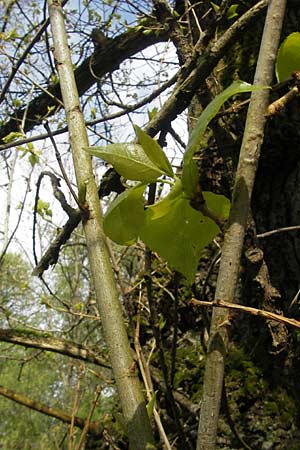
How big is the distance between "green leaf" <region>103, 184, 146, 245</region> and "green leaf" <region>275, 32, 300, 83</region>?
0.11 m

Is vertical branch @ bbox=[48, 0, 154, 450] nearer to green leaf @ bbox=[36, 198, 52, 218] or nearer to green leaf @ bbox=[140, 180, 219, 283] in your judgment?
green leaf @ bbox=[140, 180, 219, 283]

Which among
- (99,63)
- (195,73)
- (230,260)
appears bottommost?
(230,260)

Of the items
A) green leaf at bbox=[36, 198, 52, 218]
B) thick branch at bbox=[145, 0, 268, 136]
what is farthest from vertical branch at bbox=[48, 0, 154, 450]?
green leaf at bbox=[36, 198, 52, 218]

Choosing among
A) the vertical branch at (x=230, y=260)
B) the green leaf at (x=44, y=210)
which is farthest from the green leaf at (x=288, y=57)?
the green leaf at (x=44, y=210)

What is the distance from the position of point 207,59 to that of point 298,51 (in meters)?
0.31

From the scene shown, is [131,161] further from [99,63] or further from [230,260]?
[99,63]

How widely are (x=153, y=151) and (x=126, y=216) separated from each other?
2.0 inches

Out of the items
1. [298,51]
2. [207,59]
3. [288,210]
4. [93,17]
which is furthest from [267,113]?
[93,17]

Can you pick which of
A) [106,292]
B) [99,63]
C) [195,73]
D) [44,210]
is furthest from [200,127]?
[99,63]

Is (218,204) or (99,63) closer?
(218,204)

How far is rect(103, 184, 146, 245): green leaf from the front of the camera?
1.00 feet

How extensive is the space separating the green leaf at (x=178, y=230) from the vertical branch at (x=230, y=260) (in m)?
0.04

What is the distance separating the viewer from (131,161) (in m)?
0.28

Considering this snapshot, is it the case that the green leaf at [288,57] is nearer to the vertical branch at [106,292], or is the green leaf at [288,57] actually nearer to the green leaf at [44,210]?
the vertical branch at [106,292]
